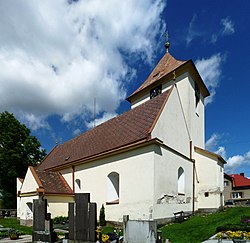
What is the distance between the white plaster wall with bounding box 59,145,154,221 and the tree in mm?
20440

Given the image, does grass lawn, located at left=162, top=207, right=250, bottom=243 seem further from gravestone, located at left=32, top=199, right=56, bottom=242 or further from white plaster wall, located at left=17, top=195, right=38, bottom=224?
white plaster wall, located at left=17, top=195, right=38, bottom=224

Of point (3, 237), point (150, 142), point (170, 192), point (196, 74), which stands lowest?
point (3, 237)

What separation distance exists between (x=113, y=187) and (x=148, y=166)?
4.00 metres

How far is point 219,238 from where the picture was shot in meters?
10.4

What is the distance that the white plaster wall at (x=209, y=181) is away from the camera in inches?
808

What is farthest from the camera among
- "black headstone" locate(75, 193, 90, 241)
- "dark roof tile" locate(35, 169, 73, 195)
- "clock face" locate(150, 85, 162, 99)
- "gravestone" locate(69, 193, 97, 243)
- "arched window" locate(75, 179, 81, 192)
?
"clock face" locate(150, 85, 162, 99)

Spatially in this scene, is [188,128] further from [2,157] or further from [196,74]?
[2,157]


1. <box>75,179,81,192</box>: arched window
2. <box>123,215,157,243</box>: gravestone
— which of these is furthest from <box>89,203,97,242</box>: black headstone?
<box>75,179,81,192</box>: arched window

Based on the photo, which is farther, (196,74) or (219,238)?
(196,74)

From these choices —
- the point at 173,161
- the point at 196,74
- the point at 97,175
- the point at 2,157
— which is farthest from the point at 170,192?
the point at 2,157

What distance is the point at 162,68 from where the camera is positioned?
26125 mm

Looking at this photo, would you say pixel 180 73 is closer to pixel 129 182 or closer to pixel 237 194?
pixel 129 182

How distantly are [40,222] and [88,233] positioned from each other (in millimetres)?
2767

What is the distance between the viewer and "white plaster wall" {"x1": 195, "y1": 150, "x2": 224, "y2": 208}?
20.5 meters
